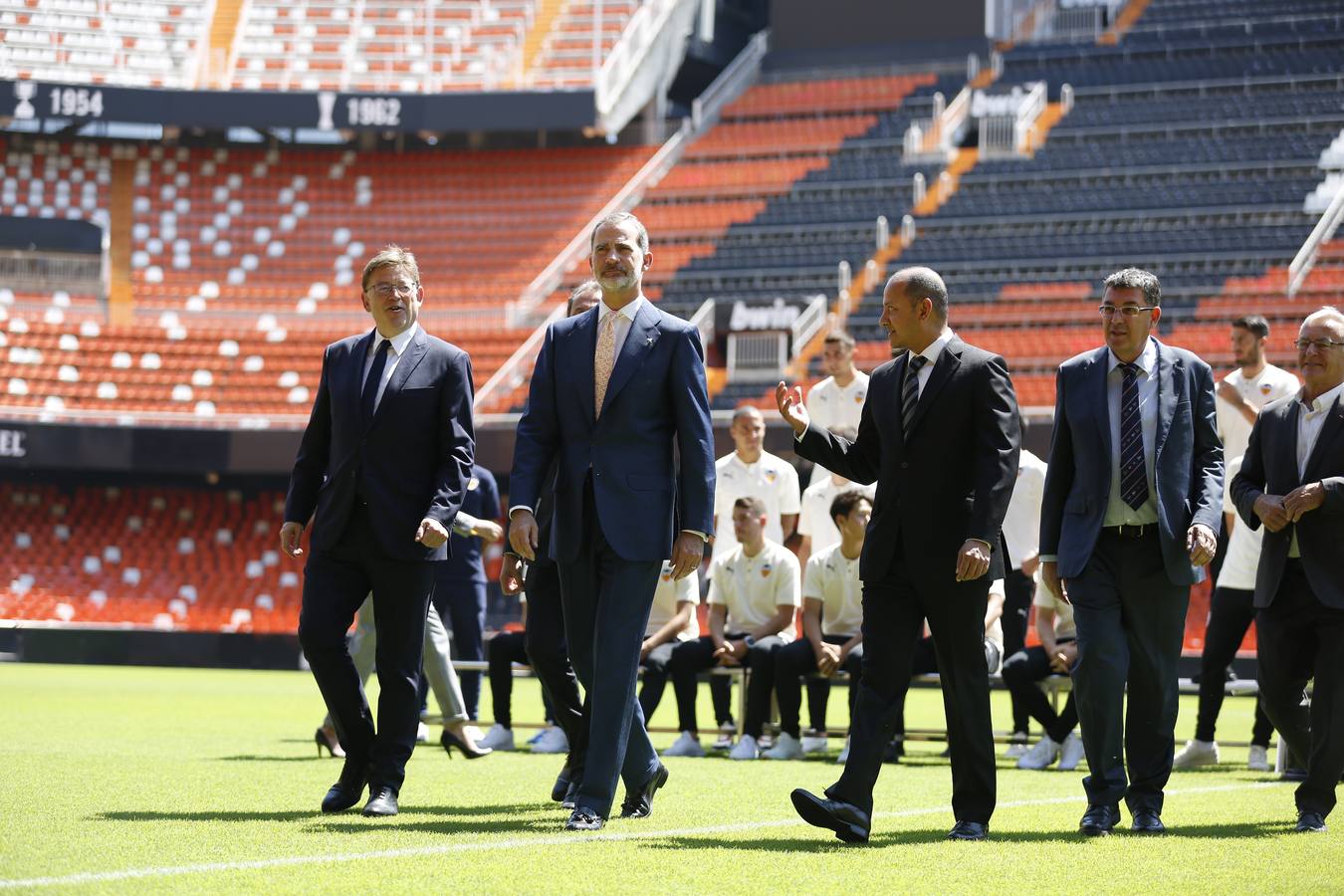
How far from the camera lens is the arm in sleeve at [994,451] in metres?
6.30

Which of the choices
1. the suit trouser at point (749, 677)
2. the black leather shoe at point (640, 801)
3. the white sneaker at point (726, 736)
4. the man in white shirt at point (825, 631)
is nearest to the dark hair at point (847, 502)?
the man in white shirt at point (825, 631)

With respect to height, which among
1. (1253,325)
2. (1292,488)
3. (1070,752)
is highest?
(1253,325)

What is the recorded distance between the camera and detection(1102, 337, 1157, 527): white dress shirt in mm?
6789

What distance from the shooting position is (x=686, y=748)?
444 inches

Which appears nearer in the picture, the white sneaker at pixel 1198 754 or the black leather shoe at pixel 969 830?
the black leather shoe at pixel 969 830

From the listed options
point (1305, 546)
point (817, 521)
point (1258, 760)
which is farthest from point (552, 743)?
point (1305, 546)

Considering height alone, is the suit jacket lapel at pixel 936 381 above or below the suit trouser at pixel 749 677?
above

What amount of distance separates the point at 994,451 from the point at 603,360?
4.92 ft

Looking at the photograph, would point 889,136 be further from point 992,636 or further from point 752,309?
point 992,636

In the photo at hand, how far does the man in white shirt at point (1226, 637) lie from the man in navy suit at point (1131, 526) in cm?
301

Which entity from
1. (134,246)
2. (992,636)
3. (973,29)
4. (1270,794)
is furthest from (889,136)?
(1270,794)

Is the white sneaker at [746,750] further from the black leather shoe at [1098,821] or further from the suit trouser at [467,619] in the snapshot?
the black leather shoe at [1098,821]

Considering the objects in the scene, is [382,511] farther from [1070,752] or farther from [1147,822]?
[1070,752]

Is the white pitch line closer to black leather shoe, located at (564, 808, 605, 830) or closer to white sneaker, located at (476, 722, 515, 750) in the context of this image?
black leather shoe, located at (564, 808, 605, 830)
